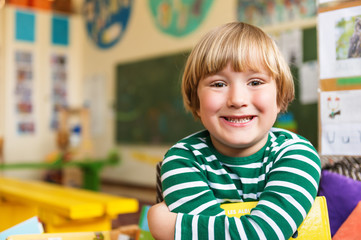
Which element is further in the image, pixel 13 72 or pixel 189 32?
pixel 13 72

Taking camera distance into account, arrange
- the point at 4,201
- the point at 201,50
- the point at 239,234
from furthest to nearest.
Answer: the point at 4,201 → the point at 201,50 → the point at 239,234

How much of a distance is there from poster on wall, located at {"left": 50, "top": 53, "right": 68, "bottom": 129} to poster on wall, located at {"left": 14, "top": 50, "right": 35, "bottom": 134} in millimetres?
293

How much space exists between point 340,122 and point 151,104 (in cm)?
389

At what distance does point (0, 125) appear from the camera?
226 inches

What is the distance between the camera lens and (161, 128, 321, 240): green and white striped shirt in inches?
30.4

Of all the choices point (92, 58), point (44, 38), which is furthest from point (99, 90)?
point (44, 38)

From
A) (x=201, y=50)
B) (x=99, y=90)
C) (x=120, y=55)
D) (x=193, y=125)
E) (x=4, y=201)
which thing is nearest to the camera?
(x=201, y=50)

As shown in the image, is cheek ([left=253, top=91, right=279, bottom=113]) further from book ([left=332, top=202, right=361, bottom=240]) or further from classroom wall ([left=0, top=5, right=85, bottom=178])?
classroom wall ([left=0, top=5, right=85, bottom=178])

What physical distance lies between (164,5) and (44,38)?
2.13 m

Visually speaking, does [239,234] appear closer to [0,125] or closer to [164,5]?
[164,5]

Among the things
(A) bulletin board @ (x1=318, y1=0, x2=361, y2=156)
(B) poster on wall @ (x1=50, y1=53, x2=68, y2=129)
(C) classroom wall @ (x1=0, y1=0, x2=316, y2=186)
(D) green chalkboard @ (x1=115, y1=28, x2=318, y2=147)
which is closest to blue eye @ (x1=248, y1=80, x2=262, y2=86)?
(A) bulletin board @ (x1=318, y1=0, x2=361, y2=156)

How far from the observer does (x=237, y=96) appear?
852 mm

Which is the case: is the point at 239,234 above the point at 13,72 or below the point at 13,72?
below

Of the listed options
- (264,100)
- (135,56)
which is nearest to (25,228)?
Answer: (264,100)
